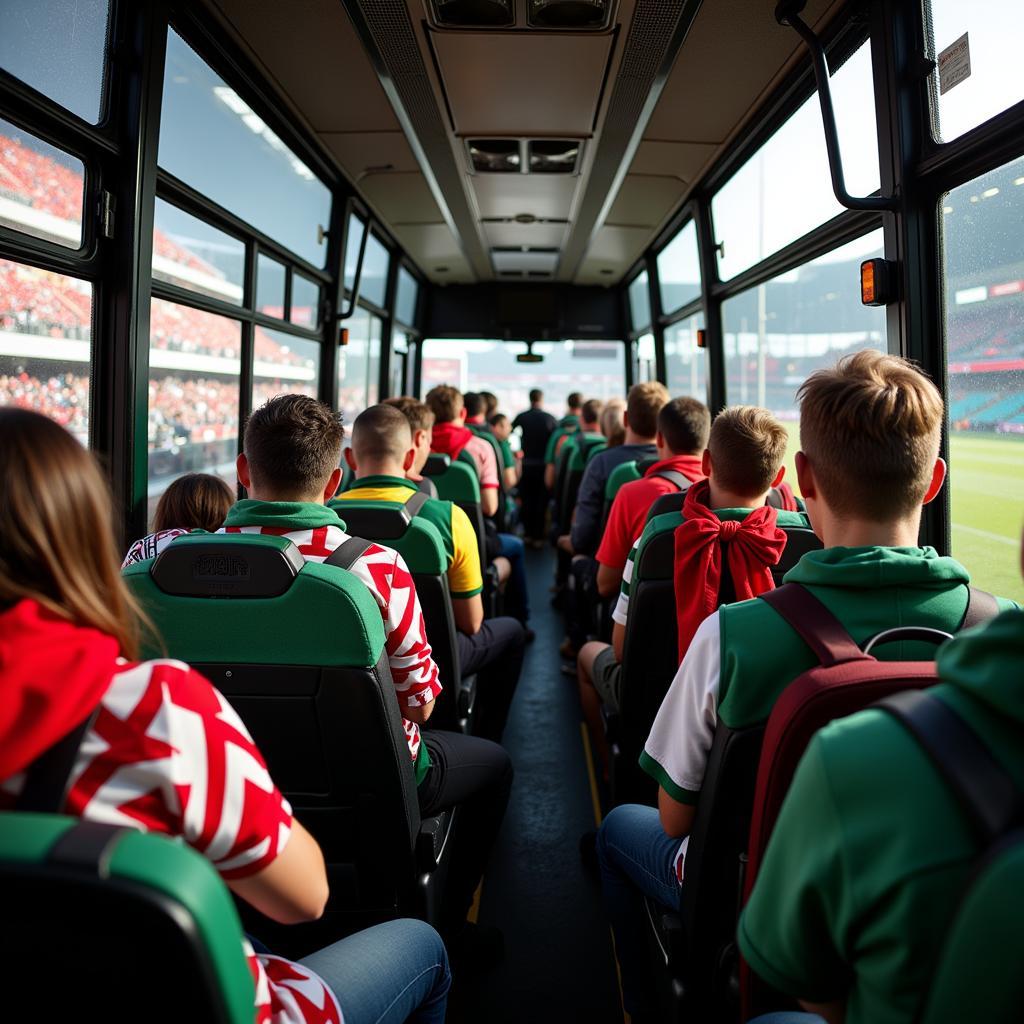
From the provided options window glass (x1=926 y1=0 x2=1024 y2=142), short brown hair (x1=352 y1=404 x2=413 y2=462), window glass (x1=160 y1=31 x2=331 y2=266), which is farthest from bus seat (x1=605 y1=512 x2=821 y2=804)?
window glass (x1=160 y1=31 x2=331 y2=266)

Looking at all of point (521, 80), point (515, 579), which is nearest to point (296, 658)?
point (521, 80)

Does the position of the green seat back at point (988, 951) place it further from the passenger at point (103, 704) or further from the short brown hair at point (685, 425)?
the short brown hair at point (685, 425)

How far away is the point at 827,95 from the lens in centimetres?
293

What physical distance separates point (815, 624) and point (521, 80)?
11.6ft

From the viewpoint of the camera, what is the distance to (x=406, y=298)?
9.39m

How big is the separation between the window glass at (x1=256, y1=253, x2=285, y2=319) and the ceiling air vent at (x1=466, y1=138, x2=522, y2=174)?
1.45 metres

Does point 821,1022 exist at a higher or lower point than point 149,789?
lower

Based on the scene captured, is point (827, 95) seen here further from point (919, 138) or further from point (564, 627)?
point (564, 627)

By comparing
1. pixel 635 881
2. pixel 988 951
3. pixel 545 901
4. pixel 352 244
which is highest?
pixel 352 244

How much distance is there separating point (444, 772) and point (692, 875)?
2.97 ft

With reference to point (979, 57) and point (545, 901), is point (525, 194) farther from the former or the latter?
point (545, 901)

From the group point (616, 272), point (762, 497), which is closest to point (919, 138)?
point (762, 497)

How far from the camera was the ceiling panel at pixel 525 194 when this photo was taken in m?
5.75

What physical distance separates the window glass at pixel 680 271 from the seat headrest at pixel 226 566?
5359 mm
